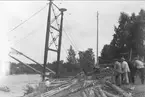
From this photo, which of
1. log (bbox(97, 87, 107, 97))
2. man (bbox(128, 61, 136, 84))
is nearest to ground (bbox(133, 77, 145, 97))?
man (bbox(128, 61, 136, 84))

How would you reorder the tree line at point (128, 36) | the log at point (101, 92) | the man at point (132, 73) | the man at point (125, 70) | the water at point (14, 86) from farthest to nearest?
the tree line at point (128, 36), the water at point (14, 86), the man at point (132, 73), the man at point (125, 70), the log at point (101, 92)

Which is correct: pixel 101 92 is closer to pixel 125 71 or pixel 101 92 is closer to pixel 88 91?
pixel 88 91

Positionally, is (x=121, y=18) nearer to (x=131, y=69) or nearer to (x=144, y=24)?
(x=144, y=24)

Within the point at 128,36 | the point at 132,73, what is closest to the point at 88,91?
the point at 132,73

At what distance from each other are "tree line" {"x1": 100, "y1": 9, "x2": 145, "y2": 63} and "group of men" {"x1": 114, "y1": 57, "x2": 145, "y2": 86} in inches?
845

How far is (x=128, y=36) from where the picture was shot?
125 ft

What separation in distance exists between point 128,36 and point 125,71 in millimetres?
27339

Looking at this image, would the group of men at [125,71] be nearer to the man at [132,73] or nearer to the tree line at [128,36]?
the man at [132,73]

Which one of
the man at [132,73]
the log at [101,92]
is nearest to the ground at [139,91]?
the man at [132,73]

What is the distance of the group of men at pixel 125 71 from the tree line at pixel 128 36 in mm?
21456

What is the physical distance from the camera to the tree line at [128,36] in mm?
35969

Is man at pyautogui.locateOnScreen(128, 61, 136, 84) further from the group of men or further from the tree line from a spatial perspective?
the tree line

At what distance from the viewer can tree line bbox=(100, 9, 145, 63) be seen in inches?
1416

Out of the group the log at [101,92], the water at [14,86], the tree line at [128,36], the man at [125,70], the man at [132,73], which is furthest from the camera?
the tree line at [128,36]
